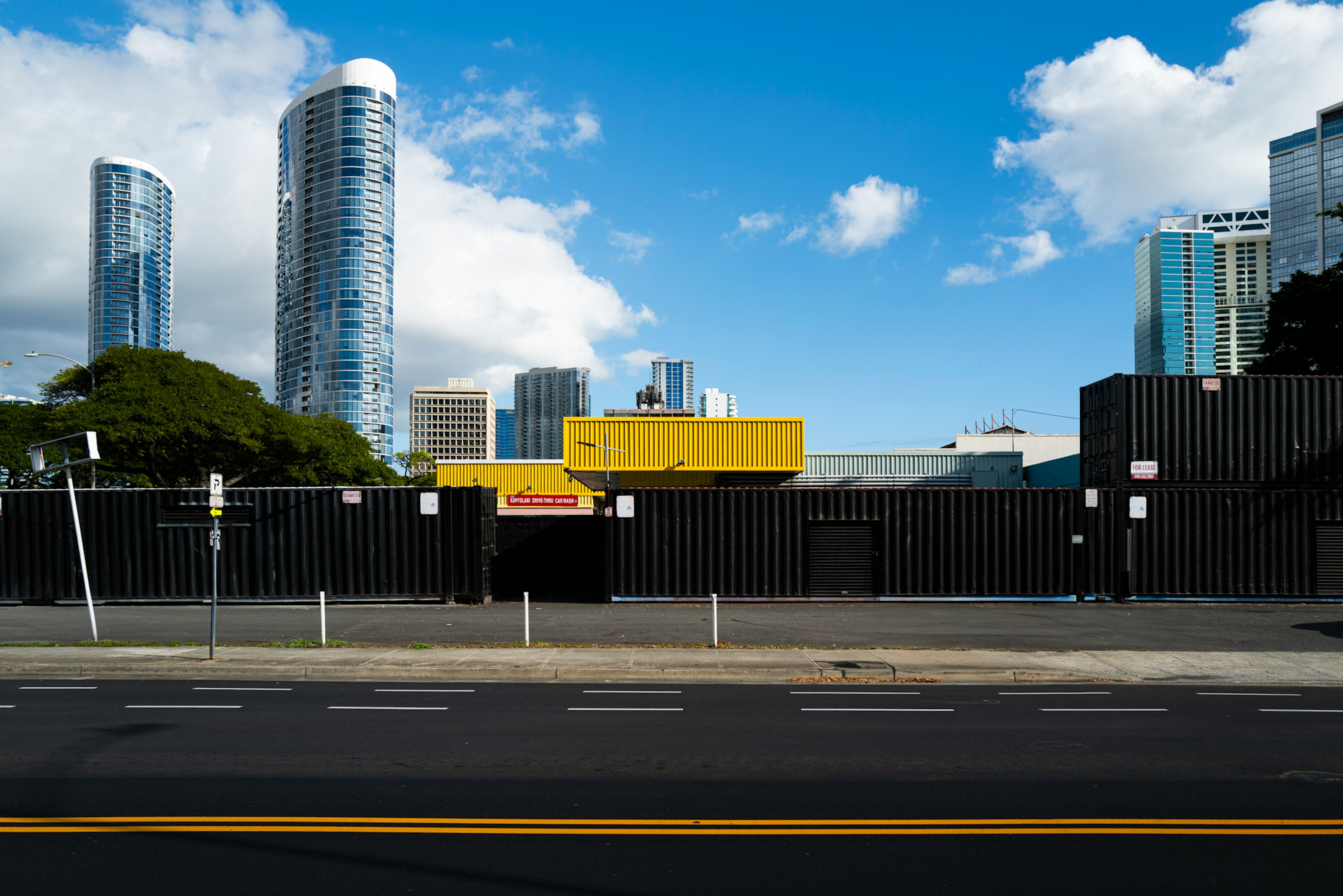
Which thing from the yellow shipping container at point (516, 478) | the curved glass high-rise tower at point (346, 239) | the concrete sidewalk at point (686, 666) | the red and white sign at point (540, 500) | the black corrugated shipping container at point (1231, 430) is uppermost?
the curved glass high-rise tower at point (346, 239)

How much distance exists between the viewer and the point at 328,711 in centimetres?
1004

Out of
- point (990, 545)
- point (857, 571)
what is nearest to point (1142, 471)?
point (990, 545)

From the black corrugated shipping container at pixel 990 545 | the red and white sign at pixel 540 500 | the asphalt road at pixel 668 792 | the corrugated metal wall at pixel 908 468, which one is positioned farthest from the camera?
the corrugated metal wall at pixel 908 468

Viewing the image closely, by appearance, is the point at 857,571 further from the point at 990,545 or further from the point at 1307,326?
the point at 1307,326

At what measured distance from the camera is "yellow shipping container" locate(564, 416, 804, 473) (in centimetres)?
3228

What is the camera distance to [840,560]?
22016mm

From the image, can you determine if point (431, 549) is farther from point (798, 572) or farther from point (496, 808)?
point (496, 808)

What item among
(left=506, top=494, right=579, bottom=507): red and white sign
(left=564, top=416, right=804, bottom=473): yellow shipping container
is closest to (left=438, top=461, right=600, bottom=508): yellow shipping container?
(left=506, top=494, right=579, bottom=507): red and white sign

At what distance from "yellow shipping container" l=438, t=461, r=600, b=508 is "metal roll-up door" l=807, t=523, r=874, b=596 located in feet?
123

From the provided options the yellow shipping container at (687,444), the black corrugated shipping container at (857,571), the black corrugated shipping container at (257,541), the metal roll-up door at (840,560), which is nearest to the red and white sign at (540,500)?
the yellow shipping container at (687,444)

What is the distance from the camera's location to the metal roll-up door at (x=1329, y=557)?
71.0ft

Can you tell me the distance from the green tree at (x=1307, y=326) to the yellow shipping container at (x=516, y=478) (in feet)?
134

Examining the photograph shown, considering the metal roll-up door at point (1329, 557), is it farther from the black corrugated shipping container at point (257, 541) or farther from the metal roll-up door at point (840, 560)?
the black corrugated shipping container at point (257, 541)

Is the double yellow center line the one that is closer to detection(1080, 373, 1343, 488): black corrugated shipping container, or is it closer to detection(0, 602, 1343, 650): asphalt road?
detection(0, 602, 1343, 650): asphalt road
